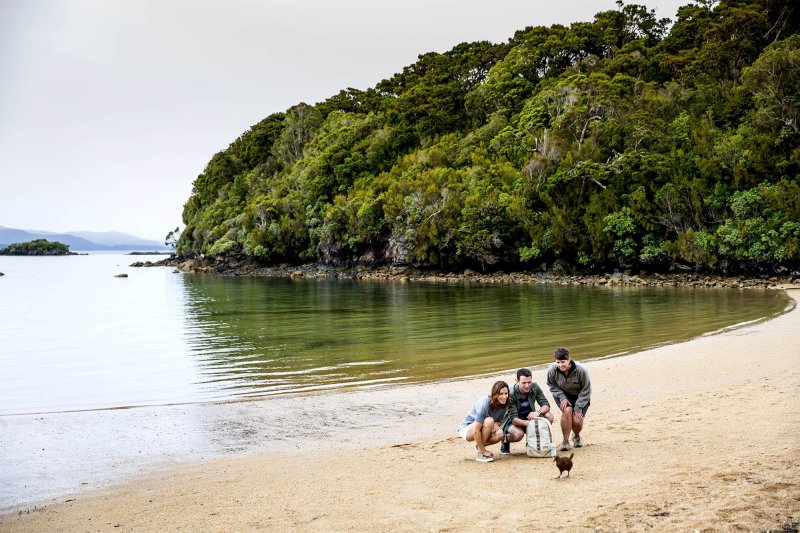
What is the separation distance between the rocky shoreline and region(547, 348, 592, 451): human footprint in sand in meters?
39.7

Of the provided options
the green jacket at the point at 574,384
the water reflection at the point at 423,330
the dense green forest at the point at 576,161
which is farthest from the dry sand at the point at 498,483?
the dense green forest at the point at 576,161

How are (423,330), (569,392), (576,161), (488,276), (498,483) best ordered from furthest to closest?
(488,276)
(576,161)
(423,330)
(569,392)
(498,483)

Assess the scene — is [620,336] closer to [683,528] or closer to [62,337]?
[683,528]

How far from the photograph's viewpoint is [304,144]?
10700 centimetres

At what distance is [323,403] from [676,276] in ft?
147

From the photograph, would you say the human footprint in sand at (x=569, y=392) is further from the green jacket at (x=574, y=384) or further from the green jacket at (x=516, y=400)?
the green jacket at (x=516, y=400)

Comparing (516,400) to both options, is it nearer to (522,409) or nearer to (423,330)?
(522,409)

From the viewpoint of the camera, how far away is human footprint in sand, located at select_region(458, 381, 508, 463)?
8594 mm

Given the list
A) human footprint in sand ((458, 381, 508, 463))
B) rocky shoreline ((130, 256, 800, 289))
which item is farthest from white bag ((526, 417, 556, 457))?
rocky shoreline ((130, 256, 800, 289))

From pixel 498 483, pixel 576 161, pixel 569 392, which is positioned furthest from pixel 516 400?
pixel 576 161

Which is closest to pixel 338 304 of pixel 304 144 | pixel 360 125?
pixel 360 125

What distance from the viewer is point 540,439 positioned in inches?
339

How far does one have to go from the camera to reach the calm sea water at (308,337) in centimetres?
1633

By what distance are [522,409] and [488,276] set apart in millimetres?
53205
